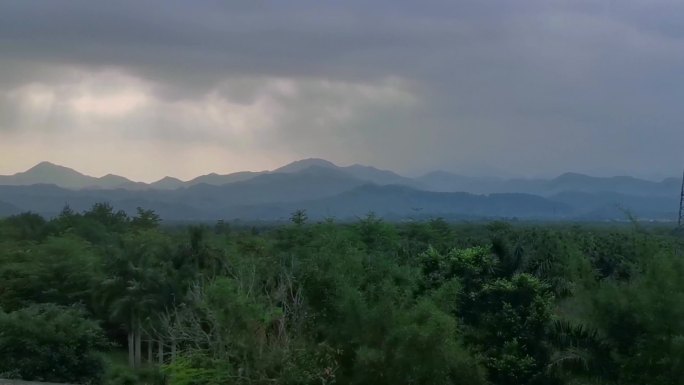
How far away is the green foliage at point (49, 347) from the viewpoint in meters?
29.2

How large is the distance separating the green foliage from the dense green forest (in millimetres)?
52

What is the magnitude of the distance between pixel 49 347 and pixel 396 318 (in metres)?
16.4

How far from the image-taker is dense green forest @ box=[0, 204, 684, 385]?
19.0 meters

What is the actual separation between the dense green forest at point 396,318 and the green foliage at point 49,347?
0.17ft

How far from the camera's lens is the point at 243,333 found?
19094 mm

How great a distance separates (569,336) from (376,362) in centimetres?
740

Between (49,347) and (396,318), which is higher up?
(396,318)

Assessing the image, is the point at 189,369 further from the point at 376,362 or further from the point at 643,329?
the point at 643,329

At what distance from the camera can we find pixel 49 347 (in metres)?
30.1

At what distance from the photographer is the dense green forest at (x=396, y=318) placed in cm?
1900

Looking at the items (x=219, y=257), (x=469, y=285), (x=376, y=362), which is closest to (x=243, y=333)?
(x=376, y=362)

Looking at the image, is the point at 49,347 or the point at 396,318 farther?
the point at 49,347

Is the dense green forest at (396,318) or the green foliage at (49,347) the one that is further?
the green foliage at (49,347)

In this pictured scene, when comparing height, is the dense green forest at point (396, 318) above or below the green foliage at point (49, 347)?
above
